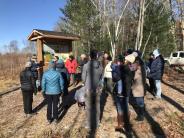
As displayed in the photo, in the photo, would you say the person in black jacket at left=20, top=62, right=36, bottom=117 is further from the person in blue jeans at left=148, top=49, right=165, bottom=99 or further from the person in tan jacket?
the person in blue jeans at left=148, top=49, right=165, bottom=99

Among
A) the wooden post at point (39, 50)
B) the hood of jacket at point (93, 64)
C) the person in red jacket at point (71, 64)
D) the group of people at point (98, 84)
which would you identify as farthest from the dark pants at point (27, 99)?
the wooden post at point (39, 50)

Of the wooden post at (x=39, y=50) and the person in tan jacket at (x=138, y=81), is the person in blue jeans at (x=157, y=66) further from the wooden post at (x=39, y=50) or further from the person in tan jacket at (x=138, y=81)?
the wooden post at (x=39, y=50)

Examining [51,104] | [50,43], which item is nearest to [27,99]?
[51,104]

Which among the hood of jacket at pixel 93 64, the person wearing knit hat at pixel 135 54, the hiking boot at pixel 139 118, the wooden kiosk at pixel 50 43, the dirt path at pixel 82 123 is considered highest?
the wooden kiosk at pixel 50 43

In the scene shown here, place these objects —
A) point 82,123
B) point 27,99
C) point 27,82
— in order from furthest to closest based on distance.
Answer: point 27,99, point 27,82, point 82,123

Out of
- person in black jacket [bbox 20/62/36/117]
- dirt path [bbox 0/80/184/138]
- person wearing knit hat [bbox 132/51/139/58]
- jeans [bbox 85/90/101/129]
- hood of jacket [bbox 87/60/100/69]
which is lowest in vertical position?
dirt path [bbox 0/80/184/138]

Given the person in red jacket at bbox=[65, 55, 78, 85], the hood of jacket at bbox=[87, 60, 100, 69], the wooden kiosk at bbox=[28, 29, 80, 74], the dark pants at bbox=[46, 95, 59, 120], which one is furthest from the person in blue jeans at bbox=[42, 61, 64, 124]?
the wooden kiosk at bbox=[28, 29, 80, 74]

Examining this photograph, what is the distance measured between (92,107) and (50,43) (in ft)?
27.9

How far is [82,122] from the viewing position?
9.06 meters

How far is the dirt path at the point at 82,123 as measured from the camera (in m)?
8.10

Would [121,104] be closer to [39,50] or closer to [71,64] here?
[71,64]

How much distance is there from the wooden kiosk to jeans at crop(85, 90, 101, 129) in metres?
7.49

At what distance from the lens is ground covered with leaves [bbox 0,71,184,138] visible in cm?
810

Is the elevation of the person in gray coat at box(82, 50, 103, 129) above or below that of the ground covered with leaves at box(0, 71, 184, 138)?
above
